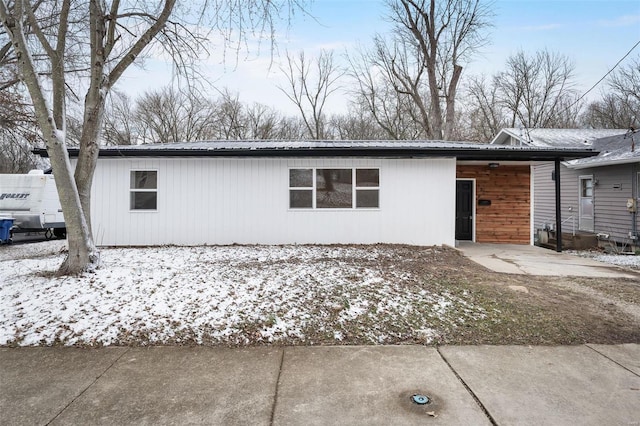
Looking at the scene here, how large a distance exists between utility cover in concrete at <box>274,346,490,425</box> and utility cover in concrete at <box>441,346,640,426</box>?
19cm

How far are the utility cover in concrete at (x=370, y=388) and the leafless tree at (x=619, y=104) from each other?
24960mm

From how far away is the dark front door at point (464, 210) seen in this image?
1185cm

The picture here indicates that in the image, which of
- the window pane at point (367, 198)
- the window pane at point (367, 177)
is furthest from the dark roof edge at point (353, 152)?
the window pane at point (367, 198)

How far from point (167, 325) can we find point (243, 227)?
5.98 m

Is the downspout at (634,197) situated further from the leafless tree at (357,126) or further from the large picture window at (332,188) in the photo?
the leafless tree at (357,126)

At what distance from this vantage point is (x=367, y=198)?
33.1 feet

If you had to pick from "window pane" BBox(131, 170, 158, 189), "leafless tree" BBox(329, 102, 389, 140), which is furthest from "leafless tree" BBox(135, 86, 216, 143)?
"window pane" BBox(131, 170, 158, 189)

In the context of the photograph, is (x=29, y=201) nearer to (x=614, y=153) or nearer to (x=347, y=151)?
(x=347, y=151)

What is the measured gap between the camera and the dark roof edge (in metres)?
9.31

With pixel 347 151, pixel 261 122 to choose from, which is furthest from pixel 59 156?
pixel 261 122

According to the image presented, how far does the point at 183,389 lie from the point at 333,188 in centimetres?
764

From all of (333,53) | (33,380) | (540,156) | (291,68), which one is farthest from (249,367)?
(333,53)

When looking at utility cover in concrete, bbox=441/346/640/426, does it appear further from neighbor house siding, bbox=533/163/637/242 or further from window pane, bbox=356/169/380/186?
neighbor house siding, bbox=533/163/637/242

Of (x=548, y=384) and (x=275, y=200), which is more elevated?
(x=275, y=200)
